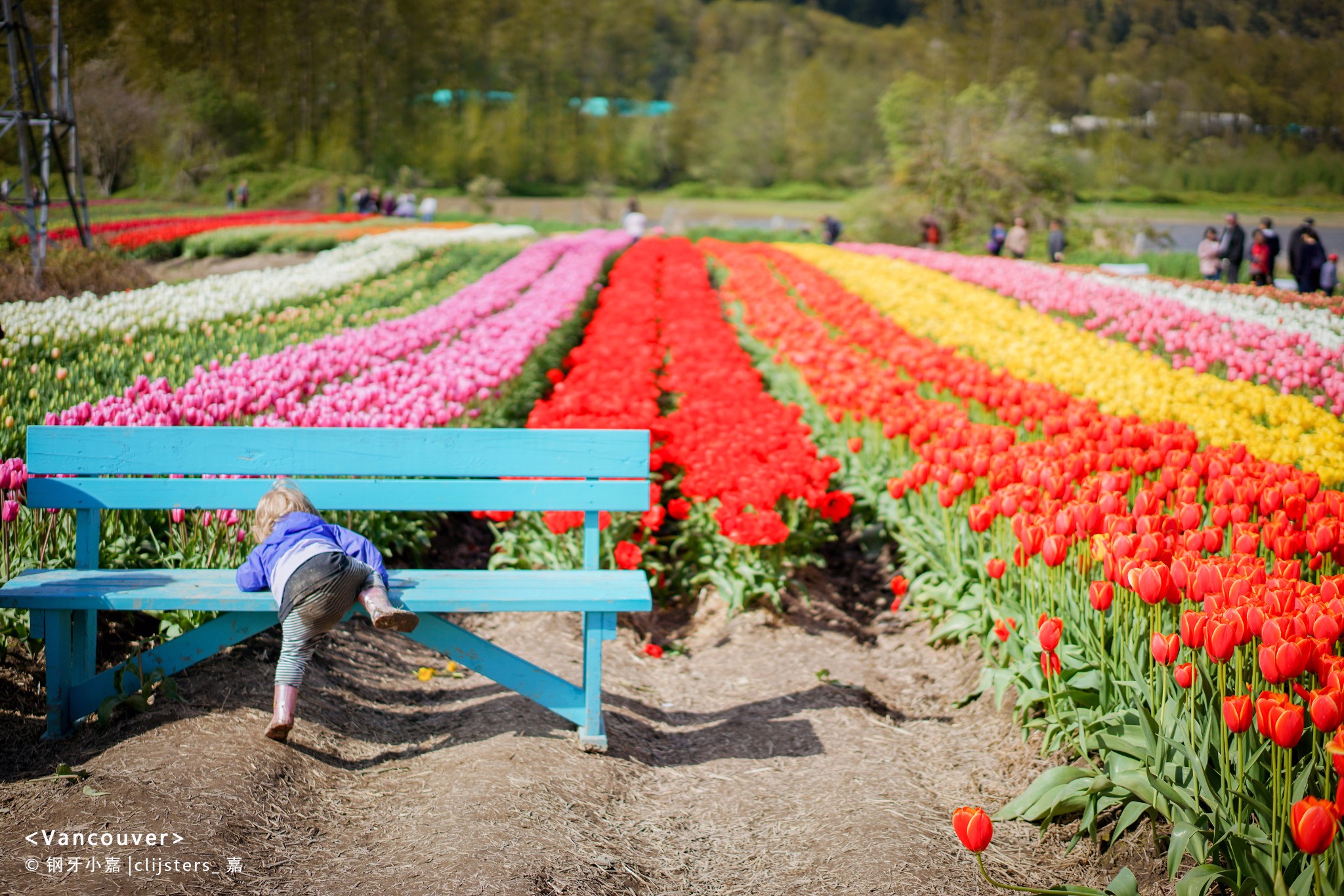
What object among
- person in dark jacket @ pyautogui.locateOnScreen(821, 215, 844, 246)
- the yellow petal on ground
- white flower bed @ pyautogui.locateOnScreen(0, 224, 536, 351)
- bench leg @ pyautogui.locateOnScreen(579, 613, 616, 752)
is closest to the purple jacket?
bench leg @ pyautogui.locateOnScreen(579, 613, 616, 752)

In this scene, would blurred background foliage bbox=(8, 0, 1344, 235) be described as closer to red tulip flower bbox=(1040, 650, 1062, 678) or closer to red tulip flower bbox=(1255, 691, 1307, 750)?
red tulip flower bbox=(1040, 650, 1062, 678)

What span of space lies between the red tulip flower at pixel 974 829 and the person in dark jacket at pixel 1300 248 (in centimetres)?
410

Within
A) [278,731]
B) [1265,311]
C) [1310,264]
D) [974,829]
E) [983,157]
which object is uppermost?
[983,157]

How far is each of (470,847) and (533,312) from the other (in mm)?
6723

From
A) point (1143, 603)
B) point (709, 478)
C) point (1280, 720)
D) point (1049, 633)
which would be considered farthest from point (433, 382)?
point (1280, 720)

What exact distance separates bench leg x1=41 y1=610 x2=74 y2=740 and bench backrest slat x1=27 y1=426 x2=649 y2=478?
530mm

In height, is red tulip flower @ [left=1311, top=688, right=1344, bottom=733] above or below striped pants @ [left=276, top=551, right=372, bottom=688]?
above

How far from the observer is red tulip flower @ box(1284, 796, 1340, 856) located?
5.97ft

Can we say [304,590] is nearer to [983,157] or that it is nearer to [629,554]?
[629,554]

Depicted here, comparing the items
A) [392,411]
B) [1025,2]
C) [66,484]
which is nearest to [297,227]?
[392,411]

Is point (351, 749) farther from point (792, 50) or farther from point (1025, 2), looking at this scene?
point (792, 50)

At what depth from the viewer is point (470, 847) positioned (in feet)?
8.48

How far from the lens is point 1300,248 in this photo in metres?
5.34

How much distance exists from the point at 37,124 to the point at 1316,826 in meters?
8.34
